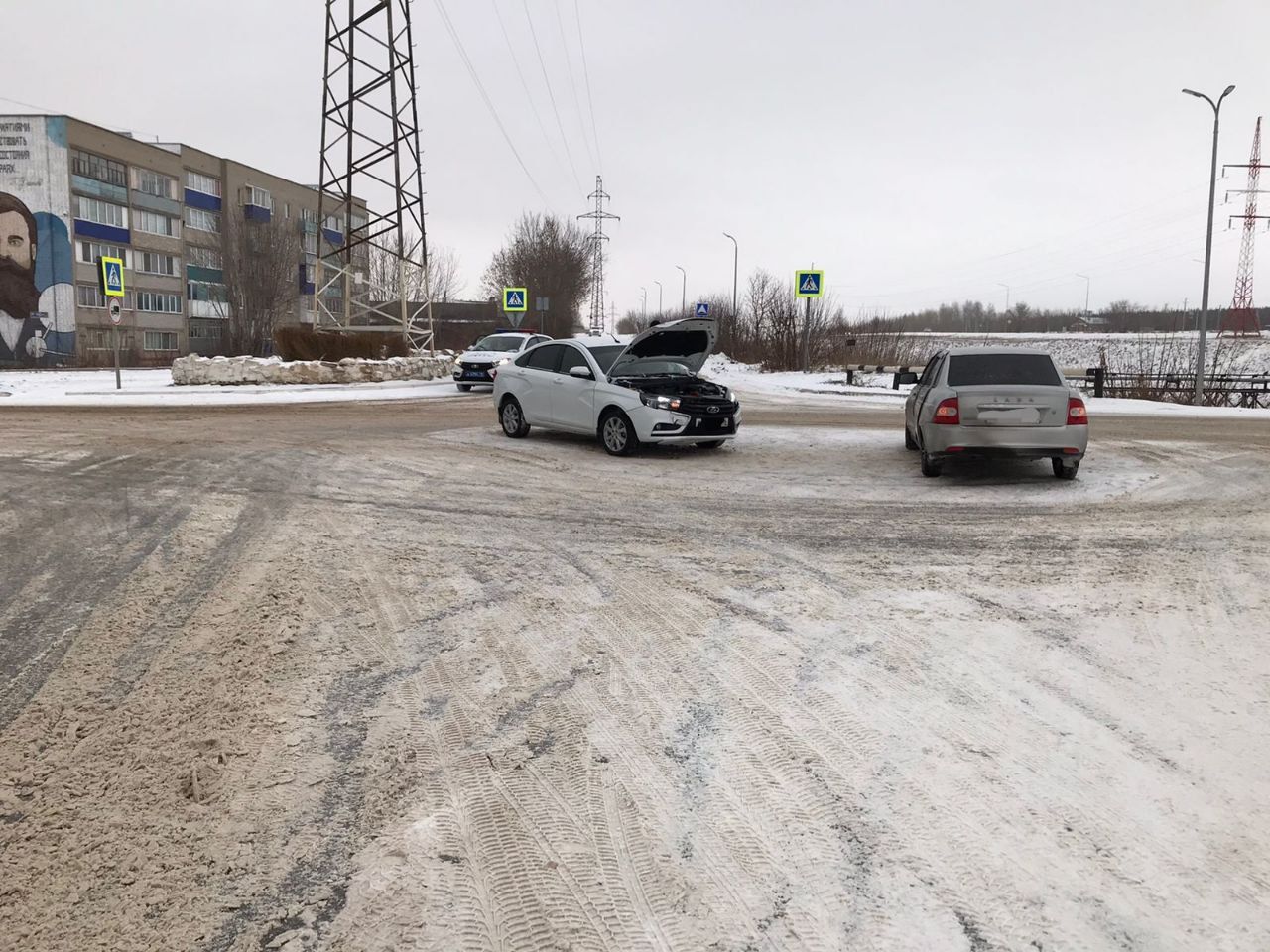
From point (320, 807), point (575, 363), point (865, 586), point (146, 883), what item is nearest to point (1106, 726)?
point (865, 586)

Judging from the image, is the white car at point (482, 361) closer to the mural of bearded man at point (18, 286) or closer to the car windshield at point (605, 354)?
the car windshield at point (605, 354)

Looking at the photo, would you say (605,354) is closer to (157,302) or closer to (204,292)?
(157,302)

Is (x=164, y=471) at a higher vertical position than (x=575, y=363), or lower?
lower

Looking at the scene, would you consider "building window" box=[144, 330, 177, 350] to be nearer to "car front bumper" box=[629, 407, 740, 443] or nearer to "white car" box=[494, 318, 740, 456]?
"white car" box=[494, 318, 740, 456]

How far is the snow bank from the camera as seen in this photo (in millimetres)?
27922

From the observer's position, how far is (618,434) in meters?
12.7

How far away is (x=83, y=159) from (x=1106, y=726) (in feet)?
231

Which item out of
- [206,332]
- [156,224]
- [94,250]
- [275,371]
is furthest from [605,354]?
[206,332]

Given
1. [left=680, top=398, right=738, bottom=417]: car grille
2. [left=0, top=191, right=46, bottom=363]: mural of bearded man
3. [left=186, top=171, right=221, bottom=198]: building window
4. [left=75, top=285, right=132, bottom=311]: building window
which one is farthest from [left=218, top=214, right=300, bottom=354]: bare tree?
[left=680, top=398, right=738, bottom=417]: car grille

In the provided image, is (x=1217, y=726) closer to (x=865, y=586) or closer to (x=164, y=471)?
(x=865, y=586)

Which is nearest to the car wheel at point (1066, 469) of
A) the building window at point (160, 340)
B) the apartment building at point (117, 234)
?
the apartment building at point (117, 234)

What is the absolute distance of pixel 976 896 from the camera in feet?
9.16

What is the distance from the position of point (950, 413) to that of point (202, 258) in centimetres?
7368

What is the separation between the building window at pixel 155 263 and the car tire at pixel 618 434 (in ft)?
210
